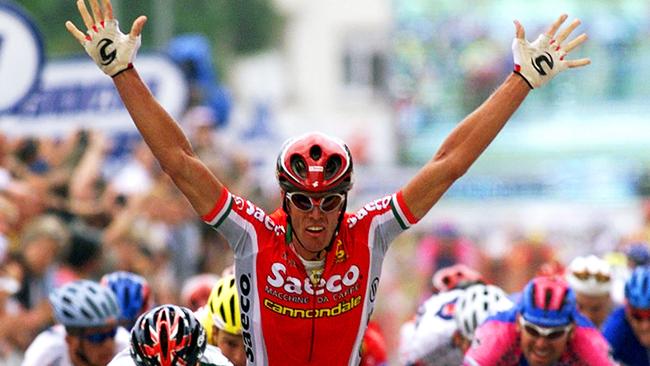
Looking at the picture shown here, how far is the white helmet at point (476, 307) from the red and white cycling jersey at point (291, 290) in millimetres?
2816

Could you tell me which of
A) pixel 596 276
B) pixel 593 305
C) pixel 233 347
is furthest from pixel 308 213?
pixel 593 305

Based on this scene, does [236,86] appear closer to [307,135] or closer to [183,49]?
[183,49]

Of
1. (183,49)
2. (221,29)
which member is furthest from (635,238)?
(221,29)

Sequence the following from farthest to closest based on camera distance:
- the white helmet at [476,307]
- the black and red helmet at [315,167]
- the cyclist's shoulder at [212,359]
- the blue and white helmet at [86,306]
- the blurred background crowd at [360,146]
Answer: the blurred background crowd at [360,146] → the white helmet at [476,307] → the blue and white helmet at [86,306] → the cyclist's shoulder at [212,359] → the black and red helmet at [315,167]

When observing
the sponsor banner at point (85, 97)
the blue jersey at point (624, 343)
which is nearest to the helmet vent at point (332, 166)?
the blue jersey at point (624, 343)

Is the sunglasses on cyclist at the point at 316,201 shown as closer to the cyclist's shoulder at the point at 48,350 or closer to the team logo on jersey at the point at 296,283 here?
the team logo on jersey at the point at 296,283

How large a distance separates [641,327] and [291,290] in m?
4.44

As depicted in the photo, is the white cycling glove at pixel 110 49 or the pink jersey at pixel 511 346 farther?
the pink jersey at pixel 511 346

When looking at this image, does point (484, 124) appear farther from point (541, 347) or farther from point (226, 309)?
point (541, 347)

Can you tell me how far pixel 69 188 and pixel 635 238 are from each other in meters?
8.82

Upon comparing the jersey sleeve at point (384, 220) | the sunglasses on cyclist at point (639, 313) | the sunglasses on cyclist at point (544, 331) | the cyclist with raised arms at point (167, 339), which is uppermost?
the jersey sleeve at point (384, 220)

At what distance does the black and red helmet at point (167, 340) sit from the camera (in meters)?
7.09

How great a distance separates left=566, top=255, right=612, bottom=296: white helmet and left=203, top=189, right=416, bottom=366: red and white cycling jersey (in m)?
4.78

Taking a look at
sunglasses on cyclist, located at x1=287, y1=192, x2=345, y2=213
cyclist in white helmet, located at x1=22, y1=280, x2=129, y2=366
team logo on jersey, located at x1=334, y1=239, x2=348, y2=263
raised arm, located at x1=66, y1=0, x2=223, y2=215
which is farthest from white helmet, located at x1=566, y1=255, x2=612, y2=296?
raised arm, located at x1=66, y1=0, x2=223, y2=215
